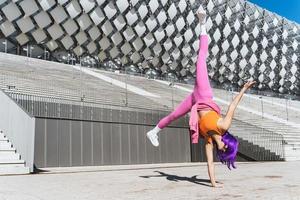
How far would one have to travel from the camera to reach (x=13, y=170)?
9945 mm

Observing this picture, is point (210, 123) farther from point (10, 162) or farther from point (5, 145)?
point (5, 145)

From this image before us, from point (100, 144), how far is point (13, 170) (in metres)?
4.35

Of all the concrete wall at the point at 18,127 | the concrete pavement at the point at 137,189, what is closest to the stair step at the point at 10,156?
the concrete wall at the point at 18,127

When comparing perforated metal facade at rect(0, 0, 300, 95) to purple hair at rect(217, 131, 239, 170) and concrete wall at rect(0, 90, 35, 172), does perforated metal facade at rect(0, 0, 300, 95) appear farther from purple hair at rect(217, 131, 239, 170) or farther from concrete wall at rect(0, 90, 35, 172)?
purple hair at rect(217, 131, 239, 170)

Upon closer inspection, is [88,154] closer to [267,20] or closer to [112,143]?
[112,143]

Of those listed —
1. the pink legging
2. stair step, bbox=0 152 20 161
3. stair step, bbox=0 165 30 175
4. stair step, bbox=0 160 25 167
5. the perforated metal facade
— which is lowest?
stair step, bbox=0 165 30 175

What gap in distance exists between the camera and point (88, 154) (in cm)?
1360

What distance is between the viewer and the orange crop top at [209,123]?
757 cm

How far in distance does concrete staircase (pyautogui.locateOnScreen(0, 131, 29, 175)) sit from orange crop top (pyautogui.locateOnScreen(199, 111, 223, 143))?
4.56 metres

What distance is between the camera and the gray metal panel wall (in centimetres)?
1262

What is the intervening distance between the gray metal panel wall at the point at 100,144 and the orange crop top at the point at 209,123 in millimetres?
6067

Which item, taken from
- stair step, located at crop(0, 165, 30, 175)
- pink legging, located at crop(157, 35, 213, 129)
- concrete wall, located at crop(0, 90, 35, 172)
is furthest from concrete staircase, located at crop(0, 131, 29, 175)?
pink legging, located at crop(157, 35, 213, 129)

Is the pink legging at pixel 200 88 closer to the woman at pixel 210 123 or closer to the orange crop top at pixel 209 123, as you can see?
the woman at pixel 210 123

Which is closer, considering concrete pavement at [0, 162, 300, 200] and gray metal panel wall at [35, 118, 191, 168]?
concrete pavement at [0, 162, 300, 200]
